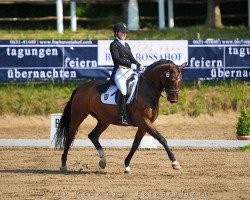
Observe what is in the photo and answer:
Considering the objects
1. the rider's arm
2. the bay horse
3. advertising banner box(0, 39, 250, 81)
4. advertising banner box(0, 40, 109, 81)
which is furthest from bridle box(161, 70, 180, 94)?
advertising banner box(0, 40, 109, 81)

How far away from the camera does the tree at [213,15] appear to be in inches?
1222

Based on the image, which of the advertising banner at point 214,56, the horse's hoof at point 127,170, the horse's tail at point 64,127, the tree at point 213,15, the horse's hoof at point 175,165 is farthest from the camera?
the tree at point 213,15

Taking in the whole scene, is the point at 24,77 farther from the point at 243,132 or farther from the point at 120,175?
the point at 120,175

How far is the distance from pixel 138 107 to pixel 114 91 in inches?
27.8

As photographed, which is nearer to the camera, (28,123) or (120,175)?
(120,175)

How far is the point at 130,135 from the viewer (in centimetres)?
2220

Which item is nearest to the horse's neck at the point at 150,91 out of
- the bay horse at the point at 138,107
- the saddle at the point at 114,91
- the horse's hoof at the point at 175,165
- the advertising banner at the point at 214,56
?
the bay horse at the point at 138,107

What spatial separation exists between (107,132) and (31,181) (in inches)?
357

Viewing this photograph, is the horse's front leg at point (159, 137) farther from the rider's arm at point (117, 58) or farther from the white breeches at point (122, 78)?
the rider's arm at point (117, 58)

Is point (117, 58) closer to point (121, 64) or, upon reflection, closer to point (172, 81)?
point (121, 64)

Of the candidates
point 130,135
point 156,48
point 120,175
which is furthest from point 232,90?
point 120,175

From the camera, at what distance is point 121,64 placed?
15.0 metres

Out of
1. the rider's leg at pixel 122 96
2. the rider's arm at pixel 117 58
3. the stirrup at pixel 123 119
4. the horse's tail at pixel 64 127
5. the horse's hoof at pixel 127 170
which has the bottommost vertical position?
the horse's hoof at pixel 127 170

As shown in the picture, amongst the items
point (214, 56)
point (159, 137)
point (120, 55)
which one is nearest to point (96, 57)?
point (214, 56)
